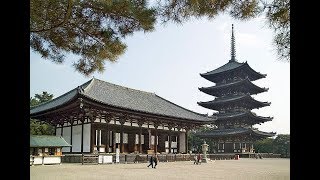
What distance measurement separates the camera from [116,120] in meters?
28.0

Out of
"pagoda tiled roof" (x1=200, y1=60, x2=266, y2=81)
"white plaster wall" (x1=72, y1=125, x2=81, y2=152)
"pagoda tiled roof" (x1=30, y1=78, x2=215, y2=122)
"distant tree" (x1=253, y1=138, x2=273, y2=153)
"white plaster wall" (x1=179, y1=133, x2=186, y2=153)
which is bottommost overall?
"distant tree" (x1=253, y1=138, x2=273, y2=153)

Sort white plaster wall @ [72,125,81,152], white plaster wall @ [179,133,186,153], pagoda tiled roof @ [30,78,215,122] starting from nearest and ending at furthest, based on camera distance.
Answer: white plaster wall @ [72,125,81,152] → pagoda tiled roof @ [30,78,215,122] → white plaster wall @ [179,133,186,153]

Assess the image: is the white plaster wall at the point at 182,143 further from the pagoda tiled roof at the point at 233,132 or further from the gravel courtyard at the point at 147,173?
the gravel courtyard at the point at 147,173

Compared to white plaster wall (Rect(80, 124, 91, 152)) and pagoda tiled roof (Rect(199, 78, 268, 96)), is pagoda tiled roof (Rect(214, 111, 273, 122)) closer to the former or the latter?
pagoda tiled roof (Rect(199, 78, 268, 96))

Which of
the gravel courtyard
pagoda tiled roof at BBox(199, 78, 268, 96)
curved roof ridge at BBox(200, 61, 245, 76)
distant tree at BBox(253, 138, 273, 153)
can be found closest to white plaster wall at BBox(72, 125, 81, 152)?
the gravel courtyard

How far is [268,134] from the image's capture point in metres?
45.2

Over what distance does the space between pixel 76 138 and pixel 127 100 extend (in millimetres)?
6575

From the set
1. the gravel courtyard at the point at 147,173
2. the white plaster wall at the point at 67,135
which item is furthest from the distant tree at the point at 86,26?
the white plaster wall at the point at 67,135

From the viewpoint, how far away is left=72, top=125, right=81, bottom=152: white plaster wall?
26.7m

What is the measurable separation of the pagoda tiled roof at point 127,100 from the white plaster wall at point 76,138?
2.60 metres

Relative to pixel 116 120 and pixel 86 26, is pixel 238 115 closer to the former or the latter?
pixel 116 120
